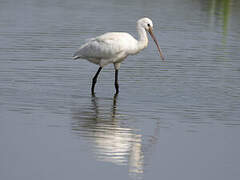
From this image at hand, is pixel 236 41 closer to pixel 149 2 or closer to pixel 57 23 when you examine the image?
pixel 57 23

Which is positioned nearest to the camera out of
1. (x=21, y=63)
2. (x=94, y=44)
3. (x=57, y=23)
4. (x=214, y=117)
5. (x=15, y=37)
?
(x=214, y=117)

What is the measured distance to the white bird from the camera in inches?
548

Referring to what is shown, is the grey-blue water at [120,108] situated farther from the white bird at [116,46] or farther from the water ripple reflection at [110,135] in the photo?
the white bird at [116,46]

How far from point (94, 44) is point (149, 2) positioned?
17.9m

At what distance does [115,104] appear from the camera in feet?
Answer: 42.8

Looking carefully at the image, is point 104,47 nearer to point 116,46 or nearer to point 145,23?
point 116,46

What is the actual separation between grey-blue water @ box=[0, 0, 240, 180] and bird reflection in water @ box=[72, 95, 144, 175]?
1 centimetres

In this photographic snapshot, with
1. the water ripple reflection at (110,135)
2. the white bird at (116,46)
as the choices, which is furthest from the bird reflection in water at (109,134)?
the white bird at (116,46)

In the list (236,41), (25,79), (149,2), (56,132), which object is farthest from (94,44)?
(149,2)

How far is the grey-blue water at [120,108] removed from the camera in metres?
9.37

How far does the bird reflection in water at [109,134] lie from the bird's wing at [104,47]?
1.09m

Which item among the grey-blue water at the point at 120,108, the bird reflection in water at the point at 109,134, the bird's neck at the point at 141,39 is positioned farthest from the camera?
the bird's neck at the point at 141,39

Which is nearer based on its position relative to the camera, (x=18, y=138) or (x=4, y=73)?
(x=18, y=138)

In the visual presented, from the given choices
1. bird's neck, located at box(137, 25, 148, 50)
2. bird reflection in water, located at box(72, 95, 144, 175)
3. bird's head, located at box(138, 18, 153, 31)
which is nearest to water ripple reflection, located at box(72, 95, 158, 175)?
bird reflection in water, located at box(72, 95, 144, 175)
